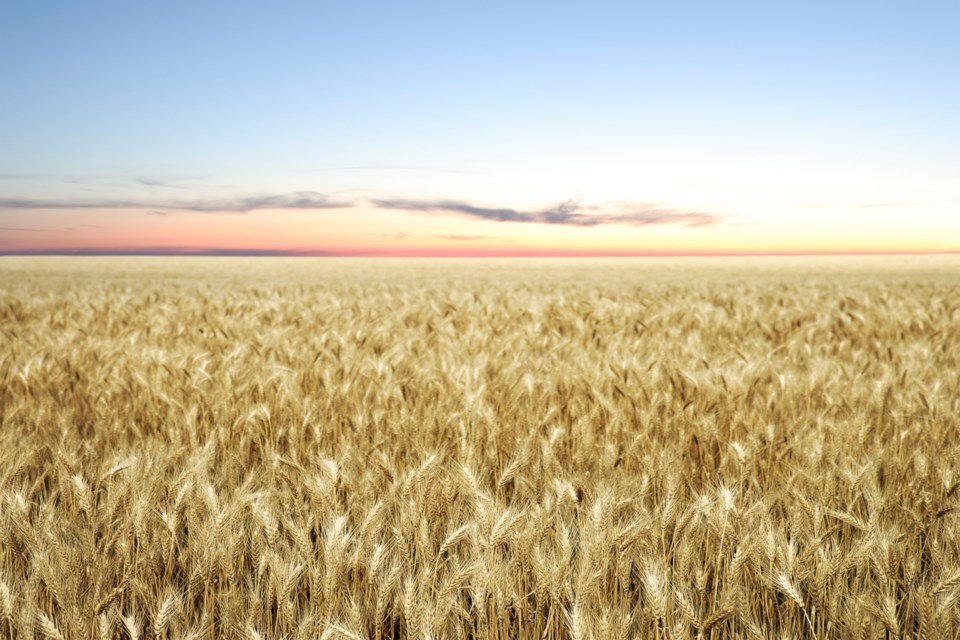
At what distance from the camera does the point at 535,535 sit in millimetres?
1461

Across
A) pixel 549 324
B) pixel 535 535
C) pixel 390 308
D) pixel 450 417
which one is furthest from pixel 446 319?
pixel 535 535

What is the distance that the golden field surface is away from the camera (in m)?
1.25

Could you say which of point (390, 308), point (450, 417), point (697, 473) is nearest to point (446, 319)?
point (390, 308)

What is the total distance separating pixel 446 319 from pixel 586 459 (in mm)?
3903

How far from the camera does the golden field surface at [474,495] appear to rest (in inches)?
49.4

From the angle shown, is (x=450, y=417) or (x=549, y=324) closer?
(x=450, y=417)

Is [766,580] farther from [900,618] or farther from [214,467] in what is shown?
[214,467]

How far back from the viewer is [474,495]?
5.54ft

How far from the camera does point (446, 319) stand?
604 cm

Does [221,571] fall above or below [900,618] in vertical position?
above

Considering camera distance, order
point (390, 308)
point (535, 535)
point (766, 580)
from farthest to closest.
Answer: point (390, 308), point (535, 535), point (766, 580)

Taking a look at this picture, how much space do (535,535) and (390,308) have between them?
6.40 metres

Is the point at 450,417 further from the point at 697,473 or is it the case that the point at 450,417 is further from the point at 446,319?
the point at 446,319

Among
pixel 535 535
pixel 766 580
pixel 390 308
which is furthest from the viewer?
pixel 390 308
